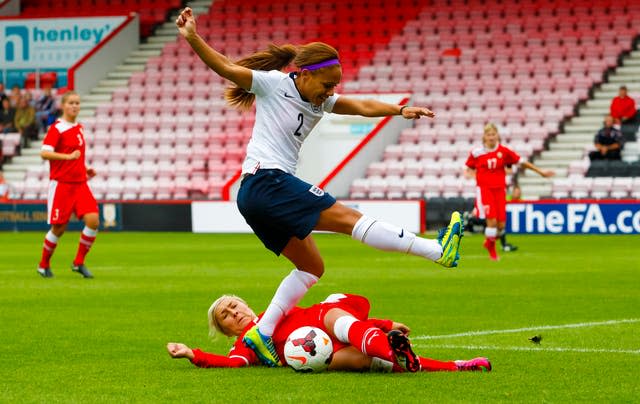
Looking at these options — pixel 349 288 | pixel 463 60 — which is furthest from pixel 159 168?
pixel 349 288

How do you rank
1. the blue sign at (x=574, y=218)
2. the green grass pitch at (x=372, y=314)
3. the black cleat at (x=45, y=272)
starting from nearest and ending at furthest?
1. the green grass pitch at (x=372, y=314)
2. the black cleat at (x=45, y=272)
3. the blue sign at (x=574, y=218)

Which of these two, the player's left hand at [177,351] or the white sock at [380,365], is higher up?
the player's left hand at [177,351]

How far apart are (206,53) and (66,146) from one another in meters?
9.13

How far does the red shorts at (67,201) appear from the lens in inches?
660

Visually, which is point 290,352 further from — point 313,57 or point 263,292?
point 263,292

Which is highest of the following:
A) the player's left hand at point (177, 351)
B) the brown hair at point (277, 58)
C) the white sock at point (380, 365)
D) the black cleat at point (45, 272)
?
the brown hair at point (277, 58)

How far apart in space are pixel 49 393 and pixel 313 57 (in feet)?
8.40

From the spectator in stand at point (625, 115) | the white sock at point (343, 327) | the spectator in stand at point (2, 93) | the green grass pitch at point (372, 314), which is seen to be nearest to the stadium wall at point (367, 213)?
the spectator in stand at point (625, 115)

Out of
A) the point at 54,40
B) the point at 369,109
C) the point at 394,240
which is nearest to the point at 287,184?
the point at 394,240

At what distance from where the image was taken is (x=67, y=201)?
55.1 ft

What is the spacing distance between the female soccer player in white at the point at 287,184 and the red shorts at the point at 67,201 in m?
8.65

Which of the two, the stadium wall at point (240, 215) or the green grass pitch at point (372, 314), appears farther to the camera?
the stadium wall at point (240, 215)

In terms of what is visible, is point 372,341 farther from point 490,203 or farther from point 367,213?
point 367,213

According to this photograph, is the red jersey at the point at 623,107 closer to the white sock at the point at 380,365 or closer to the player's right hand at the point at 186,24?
the white sock at the point at 380,365
